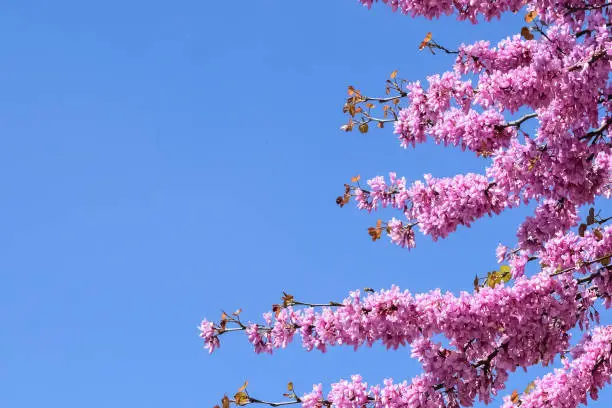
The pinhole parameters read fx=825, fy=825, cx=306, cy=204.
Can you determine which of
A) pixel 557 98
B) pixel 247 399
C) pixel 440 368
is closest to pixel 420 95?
pixel 557 98

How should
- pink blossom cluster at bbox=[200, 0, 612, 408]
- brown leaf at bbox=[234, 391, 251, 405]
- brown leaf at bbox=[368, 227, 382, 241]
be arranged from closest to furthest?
pink blossom cluster at bbox=[200, 0, 612, 408] < brown leaf at bbox=[234, 391, 251, 405] < brown leaf at bbox=[368, 227, 382, 241]

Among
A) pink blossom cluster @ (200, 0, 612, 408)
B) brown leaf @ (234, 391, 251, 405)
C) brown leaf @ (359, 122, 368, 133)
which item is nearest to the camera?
pink blossom cluster @ (200, 0, 612, 408)

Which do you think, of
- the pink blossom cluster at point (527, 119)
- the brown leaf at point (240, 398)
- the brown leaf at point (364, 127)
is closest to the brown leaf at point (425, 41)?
the pink blossom cluster at point (527, 119)

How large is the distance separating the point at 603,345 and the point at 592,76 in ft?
8.83

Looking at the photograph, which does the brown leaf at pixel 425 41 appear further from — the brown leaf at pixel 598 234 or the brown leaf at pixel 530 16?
the brown leaf at pixel 598 234

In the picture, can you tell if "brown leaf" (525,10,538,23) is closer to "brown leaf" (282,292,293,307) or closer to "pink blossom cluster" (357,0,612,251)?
"pink blossom cluster" (357,0,612,251)

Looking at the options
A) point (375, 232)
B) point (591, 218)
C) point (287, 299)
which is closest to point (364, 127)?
point (375, 232)

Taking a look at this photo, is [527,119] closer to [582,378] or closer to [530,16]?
[530,16]

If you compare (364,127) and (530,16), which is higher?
(364,127)

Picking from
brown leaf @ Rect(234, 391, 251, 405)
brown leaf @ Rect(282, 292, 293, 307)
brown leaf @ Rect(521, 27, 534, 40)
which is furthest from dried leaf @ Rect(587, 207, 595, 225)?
brown leaf @ Rect(234, 391, 251, 405)

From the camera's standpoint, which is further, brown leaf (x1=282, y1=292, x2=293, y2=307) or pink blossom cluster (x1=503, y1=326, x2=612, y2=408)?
brown leaf (x1=282, y1=292, x2=293, y2=307)

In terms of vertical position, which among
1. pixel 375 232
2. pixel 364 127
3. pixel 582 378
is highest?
pixel 364 127

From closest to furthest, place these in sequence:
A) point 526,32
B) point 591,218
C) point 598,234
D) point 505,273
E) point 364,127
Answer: point 526,32
point 598,234
point 591,218
point 505,273
point 364,127

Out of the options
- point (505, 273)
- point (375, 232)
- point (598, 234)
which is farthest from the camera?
point (375, 232)
